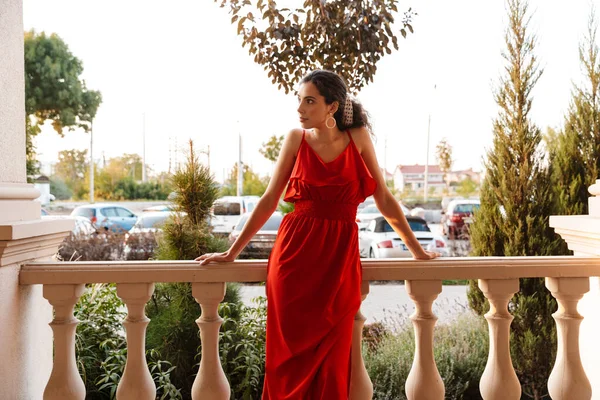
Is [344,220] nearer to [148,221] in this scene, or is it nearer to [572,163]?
[572,163]

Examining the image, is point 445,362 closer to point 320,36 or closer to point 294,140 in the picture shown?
point 320,36

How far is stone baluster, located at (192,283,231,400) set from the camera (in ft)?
6.20

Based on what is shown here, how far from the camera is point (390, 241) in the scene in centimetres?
988

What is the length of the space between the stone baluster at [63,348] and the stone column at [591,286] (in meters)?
1.90

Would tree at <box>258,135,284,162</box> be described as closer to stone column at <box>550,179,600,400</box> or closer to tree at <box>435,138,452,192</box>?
tree at <box>435,138,452,192</box>

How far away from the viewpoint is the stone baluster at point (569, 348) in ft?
6.31

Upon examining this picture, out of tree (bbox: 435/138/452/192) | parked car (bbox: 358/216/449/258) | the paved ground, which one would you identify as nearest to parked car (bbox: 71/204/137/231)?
the paved ground

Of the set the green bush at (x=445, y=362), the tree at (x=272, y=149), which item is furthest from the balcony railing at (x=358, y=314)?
the tree at (x=272, y=149)

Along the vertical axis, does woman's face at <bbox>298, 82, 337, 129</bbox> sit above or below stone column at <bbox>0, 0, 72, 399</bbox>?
above

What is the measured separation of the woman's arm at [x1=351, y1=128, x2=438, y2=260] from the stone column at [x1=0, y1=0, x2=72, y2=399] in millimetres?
1184

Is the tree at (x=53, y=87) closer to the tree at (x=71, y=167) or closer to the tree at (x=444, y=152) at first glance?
the tree at (x=71, y=167)

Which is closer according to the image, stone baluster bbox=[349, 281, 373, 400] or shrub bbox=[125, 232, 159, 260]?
stone baluster bbox=[349, 281, 373, 400]

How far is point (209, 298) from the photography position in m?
1.91

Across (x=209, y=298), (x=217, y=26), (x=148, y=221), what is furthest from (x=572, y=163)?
(x=148, y=221)
